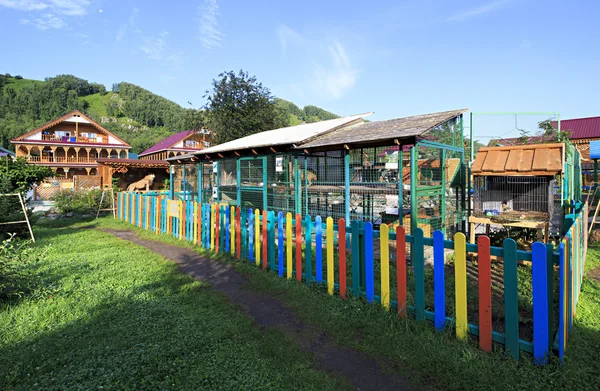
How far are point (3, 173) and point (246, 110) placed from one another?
50.9ft

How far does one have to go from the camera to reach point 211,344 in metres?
3.42

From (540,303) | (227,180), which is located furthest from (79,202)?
(540,303)

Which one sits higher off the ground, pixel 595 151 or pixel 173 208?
pixel 595 151

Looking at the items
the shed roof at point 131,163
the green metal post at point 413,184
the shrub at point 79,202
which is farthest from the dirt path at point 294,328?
the shed roof at point 131,163

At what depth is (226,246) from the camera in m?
7.10

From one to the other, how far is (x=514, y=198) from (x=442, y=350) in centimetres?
504

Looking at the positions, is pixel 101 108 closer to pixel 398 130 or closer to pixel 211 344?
pixel 398 130

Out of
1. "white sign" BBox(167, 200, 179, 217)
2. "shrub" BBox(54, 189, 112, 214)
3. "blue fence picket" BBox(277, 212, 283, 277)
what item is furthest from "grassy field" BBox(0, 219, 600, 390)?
"shrub" BBox(54, 189, 112, 214)

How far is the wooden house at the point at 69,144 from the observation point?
40.3 m

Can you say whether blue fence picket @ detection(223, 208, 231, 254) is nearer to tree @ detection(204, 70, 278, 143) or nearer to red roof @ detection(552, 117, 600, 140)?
tree @ detection(204, 70, 278, 143)

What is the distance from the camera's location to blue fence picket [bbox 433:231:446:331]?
352 centimetres

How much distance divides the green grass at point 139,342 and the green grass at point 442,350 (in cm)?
63

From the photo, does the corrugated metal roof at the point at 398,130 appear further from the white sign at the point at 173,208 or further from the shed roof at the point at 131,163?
the shed roof at the point at 131,163

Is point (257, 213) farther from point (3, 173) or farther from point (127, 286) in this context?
point (3, 173)
